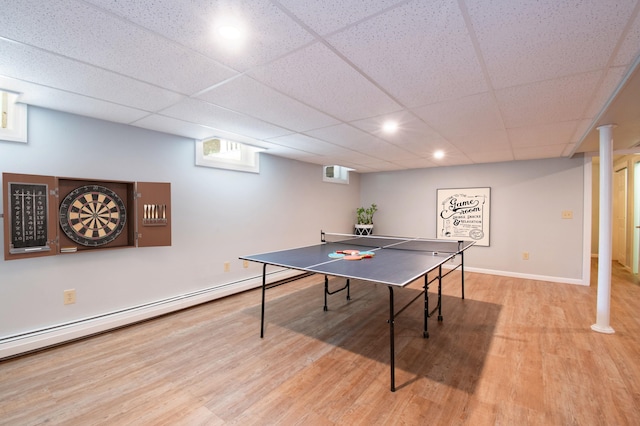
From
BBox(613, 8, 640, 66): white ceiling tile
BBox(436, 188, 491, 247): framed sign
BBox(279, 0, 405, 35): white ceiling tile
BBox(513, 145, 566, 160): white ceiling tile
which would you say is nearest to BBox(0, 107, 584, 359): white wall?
BBox(436, 188, 491, 247): framed sign

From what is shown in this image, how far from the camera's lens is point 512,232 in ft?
16.7

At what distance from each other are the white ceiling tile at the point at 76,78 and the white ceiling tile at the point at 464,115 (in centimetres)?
217

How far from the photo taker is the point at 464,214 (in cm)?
552

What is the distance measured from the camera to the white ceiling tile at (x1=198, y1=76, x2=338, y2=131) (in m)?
2.05

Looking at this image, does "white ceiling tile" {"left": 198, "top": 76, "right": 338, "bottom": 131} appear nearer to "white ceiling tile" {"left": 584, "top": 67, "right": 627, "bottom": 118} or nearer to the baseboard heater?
the baseboard heater

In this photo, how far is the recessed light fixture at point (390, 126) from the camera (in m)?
2.86

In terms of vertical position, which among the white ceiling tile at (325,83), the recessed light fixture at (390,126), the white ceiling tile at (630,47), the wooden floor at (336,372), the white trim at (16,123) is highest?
the white ceiling tile at (325,83)

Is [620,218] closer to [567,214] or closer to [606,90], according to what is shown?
[567,214]

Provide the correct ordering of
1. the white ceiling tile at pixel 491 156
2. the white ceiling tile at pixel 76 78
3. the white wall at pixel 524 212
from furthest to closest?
1. the white wall at pixel 524 212
2. the white ceiling tile at pixel 491 156
3. the white ceiling tile at pixel 76 78

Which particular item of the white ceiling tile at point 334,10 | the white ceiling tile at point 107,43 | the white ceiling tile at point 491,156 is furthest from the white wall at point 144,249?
the white ceiling tile at point 491,156

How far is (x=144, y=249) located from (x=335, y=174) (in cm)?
406

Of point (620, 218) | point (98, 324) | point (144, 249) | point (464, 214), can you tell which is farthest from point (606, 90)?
point (620, 218)

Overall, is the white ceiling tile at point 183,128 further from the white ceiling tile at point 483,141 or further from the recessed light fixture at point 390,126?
the white ceiling tile at point 483,141

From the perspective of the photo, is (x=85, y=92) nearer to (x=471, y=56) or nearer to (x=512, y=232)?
(x=471, y=56)
